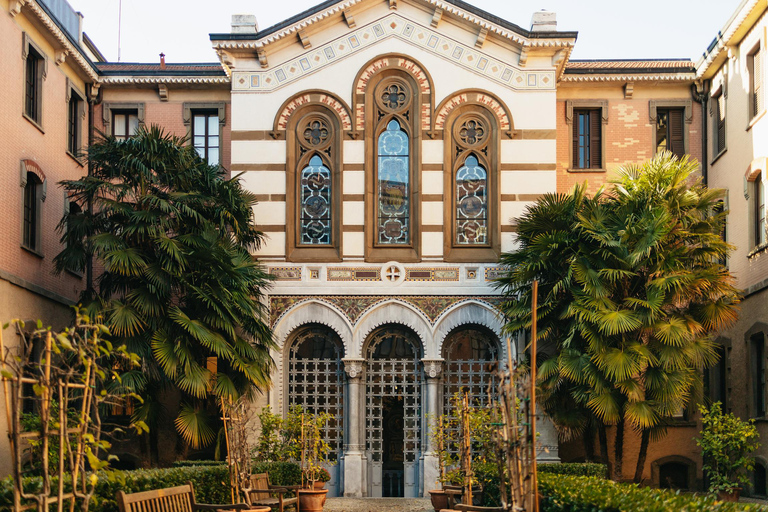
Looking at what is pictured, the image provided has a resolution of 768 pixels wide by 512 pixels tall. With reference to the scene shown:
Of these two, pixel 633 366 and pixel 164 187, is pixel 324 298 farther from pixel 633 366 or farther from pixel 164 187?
pixel 633 366

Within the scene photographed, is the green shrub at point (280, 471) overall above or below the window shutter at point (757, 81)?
below

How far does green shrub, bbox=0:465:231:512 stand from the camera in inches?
469

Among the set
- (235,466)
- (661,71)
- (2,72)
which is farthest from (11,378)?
(661,71)

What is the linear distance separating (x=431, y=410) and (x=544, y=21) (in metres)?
10.0

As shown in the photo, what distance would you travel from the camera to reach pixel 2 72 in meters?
20.7

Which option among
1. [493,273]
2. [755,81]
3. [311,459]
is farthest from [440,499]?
[755,81]

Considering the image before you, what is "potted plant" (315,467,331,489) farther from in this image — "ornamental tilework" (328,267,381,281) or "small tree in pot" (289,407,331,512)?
"ornamental tilework" (328,267,381,281)

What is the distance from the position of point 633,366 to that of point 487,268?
5.12 meters

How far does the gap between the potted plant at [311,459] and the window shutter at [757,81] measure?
1213 cm

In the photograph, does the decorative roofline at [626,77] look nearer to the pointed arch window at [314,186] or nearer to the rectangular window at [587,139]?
the rectangular window at [587,139]

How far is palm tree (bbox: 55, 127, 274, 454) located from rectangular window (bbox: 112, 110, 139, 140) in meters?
5.07

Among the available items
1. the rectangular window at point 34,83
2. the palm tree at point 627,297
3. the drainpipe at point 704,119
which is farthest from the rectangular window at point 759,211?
the rectangular window at point 34,83

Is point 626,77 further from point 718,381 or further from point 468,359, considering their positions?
point 468,359

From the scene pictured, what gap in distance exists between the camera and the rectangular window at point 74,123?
82.6 feet
